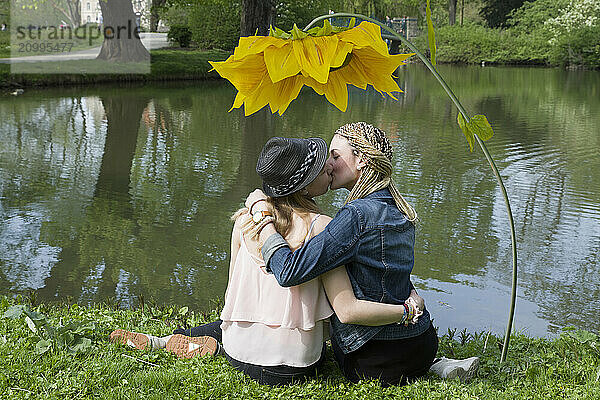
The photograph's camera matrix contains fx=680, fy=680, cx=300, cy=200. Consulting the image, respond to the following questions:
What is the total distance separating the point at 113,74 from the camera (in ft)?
70.2

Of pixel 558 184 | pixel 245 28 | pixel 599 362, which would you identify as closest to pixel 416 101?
pixel 245 28

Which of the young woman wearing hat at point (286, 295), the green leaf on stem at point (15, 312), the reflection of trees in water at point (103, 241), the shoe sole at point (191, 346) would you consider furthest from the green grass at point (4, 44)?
the young woman wearing hat at point (286, 295)

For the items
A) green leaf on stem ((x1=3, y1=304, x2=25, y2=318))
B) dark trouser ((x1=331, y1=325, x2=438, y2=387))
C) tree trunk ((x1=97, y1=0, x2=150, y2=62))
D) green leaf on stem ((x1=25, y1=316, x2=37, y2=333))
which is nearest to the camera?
dark trouser ((x1=331, y1=325, x2=438, y2=387))

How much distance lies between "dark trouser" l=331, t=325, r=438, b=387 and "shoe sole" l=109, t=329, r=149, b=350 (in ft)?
3.07

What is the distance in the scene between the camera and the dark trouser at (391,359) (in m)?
2.84

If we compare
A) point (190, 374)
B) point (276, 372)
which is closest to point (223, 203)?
point (190, 374)

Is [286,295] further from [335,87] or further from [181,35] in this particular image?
[181,35]

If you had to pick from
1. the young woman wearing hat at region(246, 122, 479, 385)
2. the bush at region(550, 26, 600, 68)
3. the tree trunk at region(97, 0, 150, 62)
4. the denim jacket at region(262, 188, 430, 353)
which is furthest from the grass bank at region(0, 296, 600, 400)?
the bush at region(550, 26, 600, 68)

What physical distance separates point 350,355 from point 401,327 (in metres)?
0.27

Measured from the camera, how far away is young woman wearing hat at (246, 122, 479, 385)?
2.61m

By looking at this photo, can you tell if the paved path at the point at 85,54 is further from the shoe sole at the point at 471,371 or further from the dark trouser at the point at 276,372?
the shoe sole at the point at 471,371

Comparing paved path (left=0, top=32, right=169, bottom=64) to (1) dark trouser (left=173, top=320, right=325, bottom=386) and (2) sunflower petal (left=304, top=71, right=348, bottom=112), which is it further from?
(2) sunflower petal (left=304, top=71, right=348, bottom=112)

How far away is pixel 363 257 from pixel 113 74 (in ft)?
66.1

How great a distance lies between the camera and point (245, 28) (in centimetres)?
1520
